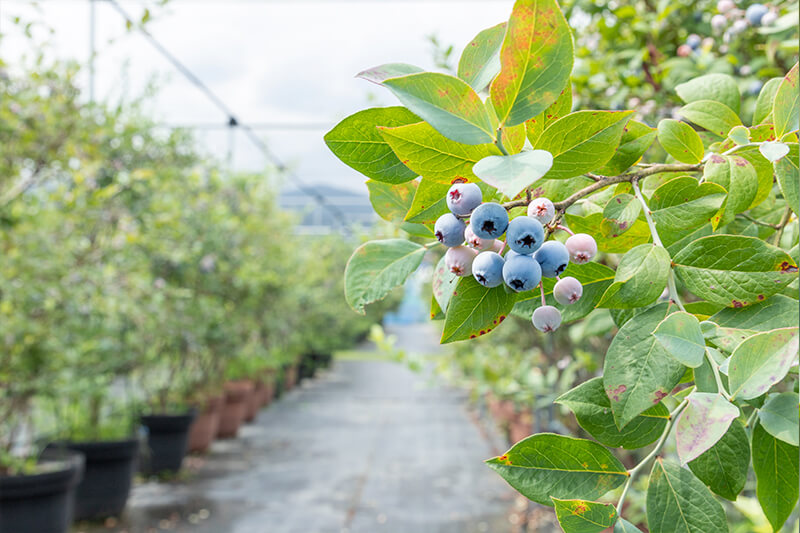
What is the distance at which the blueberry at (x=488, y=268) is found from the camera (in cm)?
35

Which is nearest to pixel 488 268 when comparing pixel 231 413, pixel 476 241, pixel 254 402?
pixel 476 241

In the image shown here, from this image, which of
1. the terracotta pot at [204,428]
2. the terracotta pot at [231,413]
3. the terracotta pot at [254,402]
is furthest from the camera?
the terracotta pot at [254,402]

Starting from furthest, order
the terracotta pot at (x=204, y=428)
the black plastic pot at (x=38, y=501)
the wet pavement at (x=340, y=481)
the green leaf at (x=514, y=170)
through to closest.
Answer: the terracotta pot at (x=204, y=428) → the wet pavement at (x=340, y=481) → the black plastic pot at (x=38, y=501) → the green leaf at (x=514, y=170)

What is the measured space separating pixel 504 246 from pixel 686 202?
0.13 m

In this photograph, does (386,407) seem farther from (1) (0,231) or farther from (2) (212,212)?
(1) (0,231)

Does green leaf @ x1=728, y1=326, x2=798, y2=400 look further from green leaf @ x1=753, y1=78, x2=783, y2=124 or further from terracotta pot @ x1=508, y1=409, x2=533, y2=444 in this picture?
terracotta pot @ x1=508, y1=409, x2=533, y2=444

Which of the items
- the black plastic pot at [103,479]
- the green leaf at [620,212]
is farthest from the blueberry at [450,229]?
the black plastic pot at [103,479]

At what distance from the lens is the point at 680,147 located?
458 millimetres

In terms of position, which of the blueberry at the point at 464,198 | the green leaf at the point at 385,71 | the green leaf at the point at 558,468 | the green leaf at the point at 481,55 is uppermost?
the green leaf at the point at 481,55

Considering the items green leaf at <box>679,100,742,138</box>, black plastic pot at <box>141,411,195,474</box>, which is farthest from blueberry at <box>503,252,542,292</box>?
black plastic pot at <box>141,411,195,474</box>

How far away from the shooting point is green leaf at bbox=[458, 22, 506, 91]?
361mm

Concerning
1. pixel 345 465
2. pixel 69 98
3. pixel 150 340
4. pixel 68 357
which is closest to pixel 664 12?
pixel 69 98

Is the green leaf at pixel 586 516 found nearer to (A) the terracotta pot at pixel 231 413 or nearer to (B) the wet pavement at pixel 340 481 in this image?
(B) the wet pavement at pixel 340 481

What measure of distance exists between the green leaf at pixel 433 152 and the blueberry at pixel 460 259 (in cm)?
4
